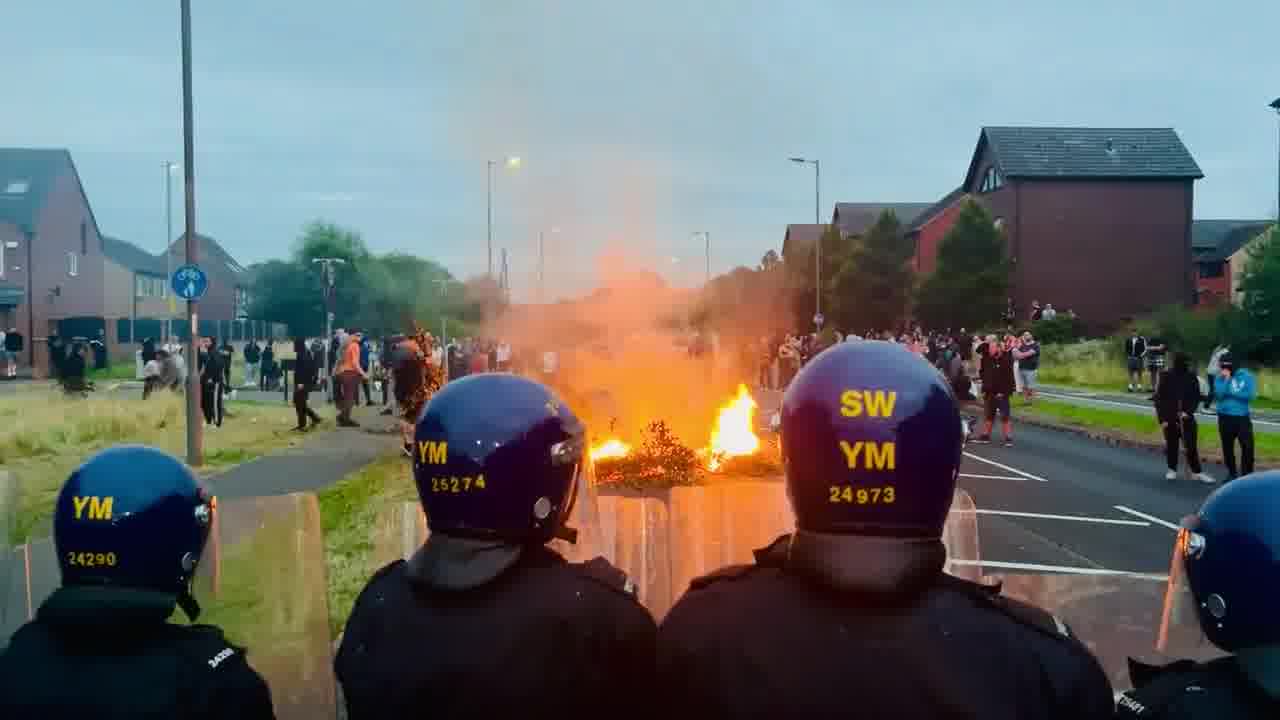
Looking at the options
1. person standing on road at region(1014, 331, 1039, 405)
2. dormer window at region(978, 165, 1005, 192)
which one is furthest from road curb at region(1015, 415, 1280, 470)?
dormer window at region(978, 165, 1005, 192)

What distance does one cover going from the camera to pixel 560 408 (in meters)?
2.52

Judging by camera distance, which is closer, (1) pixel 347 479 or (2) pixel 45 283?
(1) pixel 347 479

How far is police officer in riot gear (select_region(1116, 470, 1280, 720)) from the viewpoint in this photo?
69.7 inches

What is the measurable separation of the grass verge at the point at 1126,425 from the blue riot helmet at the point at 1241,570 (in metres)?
15.1

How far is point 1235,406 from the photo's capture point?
1332 centimetres

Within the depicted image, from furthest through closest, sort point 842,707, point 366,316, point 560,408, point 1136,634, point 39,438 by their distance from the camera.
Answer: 1. point 366,316
2. point 39,438
3. point 1136,634
4. point 560,408
5. point 842,707

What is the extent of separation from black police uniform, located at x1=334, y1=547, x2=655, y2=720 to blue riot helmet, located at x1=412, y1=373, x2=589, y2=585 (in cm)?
8

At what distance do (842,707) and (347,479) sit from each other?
12.2 m

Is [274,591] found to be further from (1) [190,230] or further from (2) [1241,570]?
(1) [190,230]

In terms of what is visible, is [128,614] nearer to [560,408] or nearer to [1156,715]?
[560,408]

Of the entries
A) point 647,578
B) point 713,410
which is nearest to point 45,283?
point 713,410

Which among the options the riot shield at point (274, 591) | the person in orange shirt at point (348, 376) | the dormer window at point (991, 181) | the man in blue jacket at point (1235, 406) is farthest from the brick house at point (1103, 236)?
the riot shield at point (274, 591)

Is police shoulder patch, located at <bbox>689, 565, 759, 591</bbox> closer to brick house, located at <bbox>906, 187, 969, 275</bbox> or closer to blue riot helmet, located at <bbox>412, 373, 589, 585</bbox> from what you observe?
blue riot helmet, located at <bbox>412, 373, 589, 585</bbox>

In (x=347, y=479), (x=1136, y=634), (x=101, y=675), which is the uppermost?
(x=101, y=675)
